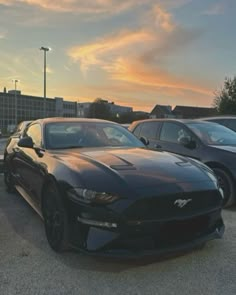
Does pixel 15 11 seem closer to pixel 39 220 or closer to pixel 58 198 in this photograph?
pixel 39 220

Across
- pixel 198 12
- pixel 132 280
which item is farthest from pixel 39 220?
pixel 198 12

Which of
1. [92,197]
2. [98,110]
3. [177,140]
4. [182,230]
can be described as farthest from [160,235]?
[98,110]

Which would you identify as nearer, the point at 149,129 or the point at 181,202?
the point at 181,202

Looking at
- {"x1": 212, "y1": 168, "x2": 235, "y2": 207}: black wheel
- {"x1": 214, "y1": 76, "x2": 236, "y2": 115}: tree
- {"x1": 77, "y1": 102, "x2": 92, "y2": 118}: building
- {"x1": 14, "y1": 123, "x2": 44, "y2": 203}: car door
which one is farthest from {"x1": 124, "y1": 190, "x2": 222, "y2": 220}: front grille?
{"x1": 77, "y1": 102, "x2": 92, "y2": 118}: building

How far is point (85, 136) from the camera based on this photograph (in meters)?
5.43

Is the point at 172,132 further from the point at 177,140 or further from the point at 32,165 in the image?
the point at 32,165

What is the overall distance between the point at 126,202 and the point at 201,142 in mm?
3665

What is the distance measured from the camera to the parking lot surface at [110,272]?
3.37 meters

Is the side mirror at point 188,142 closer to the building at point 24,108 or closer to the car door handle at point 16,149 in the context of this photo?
the car door handle at point 16,149

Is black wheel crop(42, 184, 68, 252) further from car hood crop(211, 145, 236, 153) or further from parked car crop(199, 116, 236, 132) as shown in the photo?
parked car crop(199, 116, 236, 132)

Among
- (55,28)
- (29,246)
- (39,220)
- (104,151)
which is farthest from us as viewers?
(55,28)

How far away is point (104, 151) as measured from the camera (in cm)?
478

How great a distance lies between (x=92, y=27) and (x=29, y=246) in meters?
8.63

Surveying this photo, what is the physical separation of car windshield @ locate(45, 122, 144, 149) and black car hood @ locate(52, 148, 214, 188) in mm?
445
